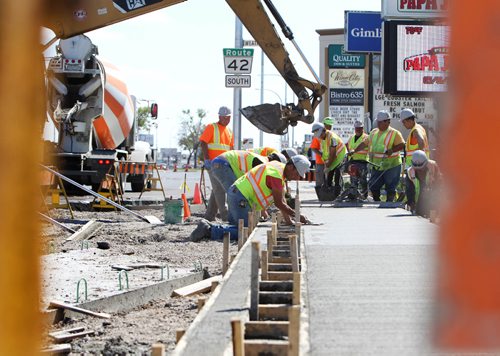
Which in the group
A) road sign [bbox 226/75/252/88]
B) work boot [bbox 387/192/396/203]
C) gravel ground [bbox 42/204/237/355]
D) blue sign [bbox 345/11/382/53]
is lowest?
gravel ground [bbox 42/204/237/355]

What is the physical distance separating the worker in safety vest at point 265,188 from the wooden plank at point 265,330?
17.1 ft

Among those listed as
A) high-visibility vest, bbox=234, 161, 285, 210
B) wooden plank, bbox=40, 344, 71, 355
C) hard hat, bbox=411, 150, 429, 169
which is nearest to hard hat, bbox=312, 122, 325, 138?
hard hat, bbox=411, 150, 429, 169

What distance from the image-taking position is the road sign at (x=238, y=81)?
56.8 ft

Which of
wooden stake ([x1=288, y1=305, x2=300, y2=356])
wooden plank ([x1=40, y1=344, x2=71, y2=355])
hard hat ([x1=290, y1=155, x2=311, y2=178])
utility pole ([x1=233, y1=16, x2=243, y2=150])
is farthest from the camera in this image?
utility pole ([x1=233, y1=16, x2=243, y2=150])

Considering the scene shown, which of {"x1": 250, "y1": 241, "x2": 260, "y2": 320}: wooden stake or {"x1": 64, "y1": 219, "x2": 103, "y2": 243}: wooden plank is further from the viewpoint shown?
{"x1": 64, "y1": 219, "x2": 103, "y2": 243}: wooden plank

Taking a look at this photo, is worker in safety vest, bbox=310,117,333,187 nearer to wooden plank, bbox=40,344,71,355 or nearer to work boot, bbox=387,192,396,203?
work boot, bbox=387,192,396,203

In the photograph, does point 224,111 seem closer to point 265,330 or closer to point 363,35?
point 265,330

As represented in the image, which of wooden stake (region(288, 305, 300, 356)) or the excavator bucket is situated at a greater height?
the excavator bucket

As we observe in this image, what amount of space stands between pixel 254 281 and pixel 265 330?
0.34 m

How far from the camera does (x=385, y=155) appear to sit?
15641 mm

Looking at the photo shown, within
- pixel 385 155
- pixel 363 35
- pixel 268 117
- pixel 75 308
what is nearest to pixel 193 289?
pixel 75 308

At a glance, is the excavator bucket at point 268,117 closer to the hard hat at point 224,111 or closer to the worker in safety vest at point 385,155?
the worker in safety vest at point 385,155

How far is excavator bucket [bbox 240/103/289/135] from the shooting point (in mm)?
16297
